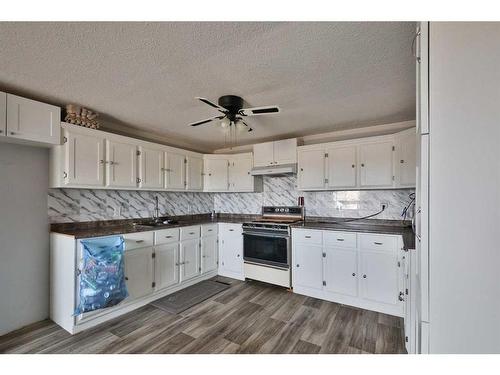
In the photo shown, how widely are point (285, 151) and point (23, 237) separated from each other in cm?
346

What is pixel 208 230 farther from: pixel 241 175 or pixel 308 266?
pixel 308 266

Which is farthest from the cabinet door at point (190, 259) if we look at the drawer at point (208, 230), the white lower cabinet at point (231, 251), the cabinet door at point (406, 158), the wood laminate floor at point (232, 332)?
the cabinet door at point (406, 158)

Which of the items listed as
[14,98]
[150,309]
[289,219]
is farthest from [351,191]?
[14,98]

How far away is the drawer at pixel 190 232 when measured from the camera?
3459 millimetres

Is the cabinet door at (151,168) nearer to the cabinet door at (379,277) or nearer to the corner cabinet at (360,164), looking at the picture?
the corner cabinet at (360,164)

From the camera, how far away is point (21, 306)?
244cm

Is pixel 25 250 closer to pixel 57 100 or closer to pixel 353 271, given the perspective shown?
pixel 57 100

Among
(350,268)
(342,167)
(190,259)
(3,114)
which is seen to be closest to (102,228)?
(190,259)

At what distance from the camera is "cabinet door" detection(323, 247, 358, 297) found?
9.53 ft

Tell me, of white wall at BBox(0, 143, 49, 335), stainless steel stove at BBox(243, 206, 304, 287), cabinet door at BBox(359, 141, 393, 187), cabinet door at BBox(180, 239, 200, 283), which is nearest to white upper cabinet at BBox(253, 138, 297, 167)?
stainless steel stove at BBox(243, 206, 304, 287)

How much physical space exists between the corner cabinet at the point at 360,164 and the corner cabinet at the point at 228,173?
3.22 feet

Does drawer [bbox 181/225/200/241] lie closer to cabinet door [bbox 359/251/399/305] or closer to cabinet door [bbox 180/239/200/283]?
cabinet door [bbox 180/239/200/283]

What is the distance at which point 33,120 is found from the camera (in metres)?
2.28

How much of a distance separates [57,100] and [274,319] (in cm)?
328
